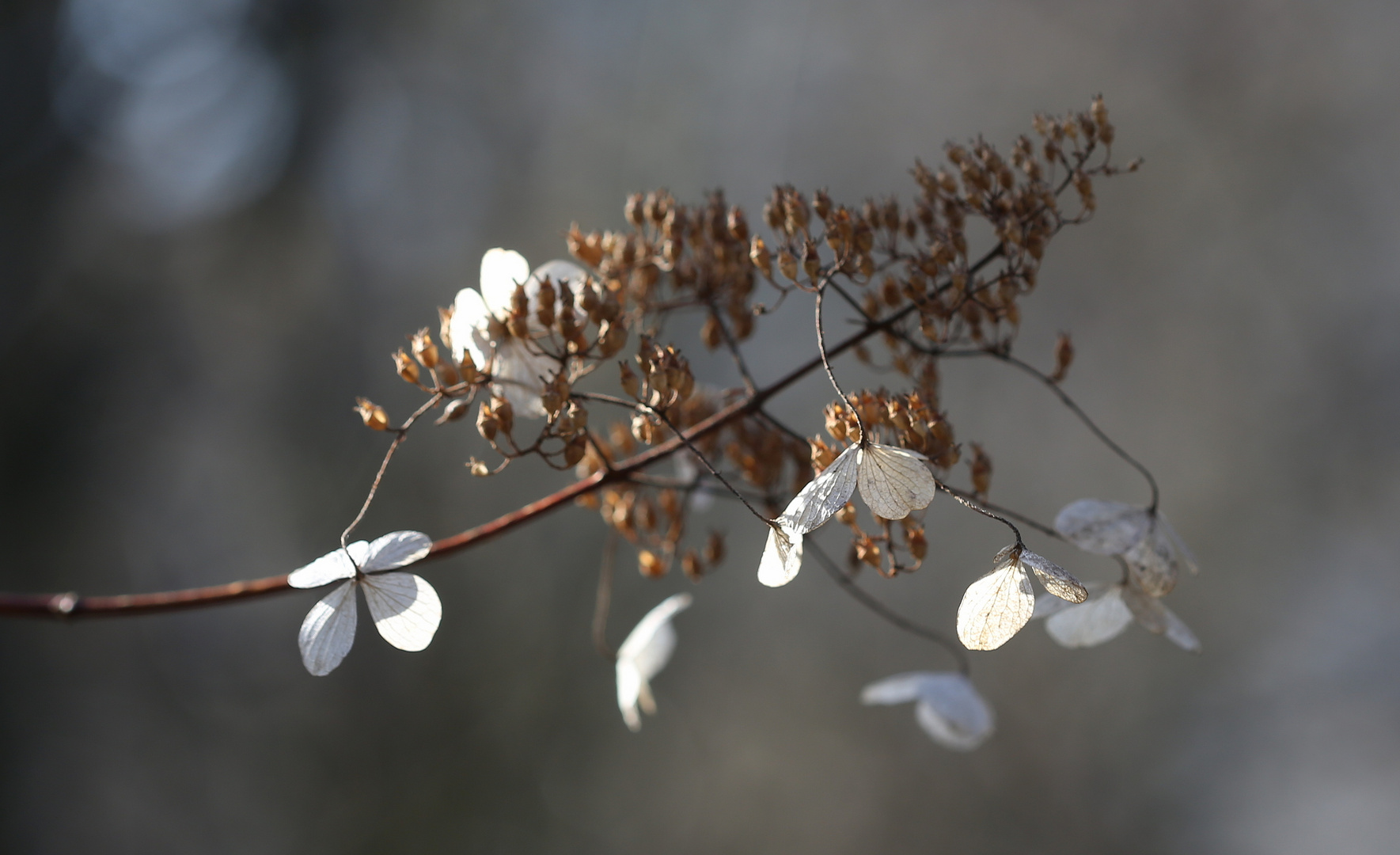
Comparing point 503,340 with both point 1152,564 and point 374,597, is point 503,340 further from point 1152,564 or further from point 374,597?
point 1152,564

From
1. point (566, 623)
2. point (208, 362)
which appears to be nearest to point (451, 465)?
point (566, 623)

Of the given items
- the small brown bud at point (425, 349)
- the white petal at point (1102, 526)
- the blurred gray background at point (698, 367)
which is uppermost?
the white petal at point (1102, 526)

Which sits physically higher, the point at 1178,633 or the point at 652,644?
the point at 1178,633

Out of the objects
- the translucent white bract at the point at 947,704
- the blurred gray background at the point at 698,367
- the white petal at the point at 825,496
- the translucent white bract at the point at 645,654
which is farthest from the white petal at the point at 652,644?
the blurred gray background at the point at 698,367

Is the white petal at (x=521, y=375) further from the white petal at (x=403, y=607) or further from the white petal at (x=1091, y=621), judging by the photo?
the white petal at (x=1091, y=621)

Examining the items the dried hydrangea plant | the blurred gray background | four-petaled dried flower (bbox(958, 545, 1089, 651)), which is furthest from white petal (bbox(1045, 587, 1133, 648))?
the blurred gray background

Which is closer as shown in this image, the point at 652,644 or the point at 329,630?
the point at 329,630

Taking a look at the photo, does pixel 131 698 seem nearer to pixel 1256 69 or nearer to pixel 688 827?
pixel 688 827

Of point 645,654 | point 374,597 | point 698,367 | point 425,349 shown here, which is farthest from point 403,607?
point 698,367
